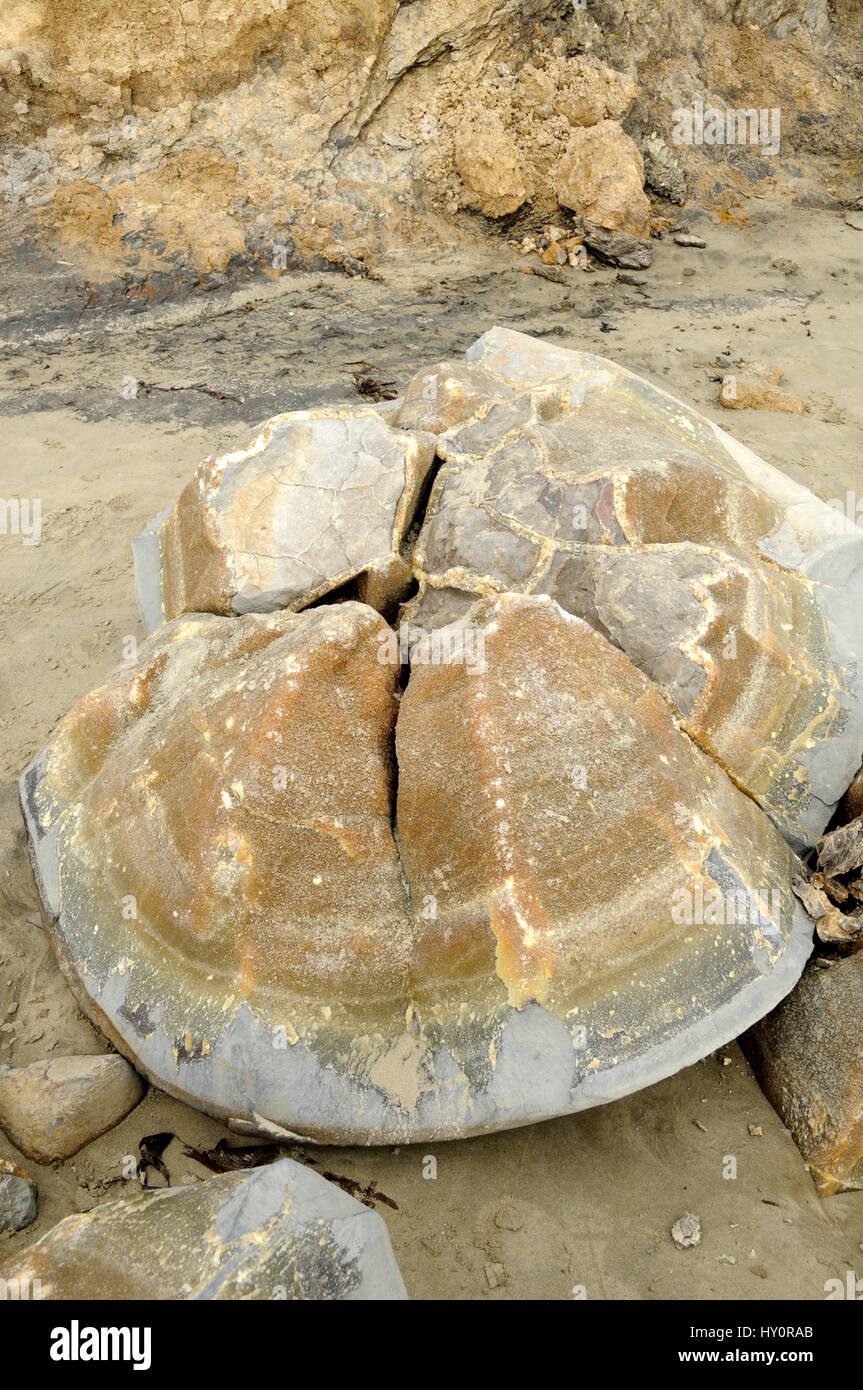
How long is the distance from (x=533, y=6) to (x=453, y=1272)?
28.0ft

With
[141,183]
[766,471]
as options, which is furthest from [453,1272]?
[141,183]

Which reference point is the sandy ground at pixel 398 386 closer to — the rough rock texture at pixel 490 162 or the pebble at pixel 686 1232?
the pebble at pixel 686 1232

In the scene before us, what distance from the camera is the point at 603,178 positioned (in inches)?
312

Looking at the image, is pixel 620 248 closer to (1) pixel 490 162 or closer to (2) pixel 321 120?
(1) pixel 490 162

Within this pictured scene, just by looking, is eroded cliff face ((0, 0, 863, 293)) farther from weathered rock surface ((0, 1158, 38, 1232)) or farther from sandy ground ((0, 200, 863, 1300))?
weathered rock surface ((0, 1158, 38, 1232))

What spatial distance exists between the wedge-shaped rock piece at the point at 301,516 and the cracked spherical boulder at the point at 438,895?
44 cm

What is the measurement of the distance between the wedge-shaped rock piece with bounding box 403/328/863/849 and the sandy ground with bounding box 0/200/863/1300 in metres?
0.93

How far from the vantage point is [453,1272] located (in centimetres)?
251

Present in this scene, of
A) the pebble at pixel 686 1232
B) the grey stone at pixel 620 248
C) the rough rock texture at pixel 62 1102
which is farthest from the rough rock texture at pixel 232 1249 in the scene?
the grey stone at pixel 620 248

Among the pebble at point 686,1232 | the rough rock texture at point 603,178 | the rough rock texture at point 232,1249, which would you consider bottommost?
the pebble at point 686,1232

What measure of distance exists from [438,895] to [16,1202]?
4.27 ft

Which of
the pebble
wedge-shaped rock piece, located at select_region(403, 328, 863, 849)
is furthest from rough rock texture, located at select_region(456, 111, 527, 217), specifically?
the pebble

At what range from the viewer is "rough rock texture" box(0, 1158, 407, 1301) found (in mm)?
2086

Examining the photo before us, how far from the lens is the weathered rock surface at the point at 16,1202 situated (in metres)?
2.61
